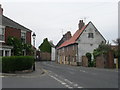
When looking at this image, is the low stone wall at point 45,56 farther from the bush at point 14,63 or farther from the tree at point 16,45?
the bush at point 14,63

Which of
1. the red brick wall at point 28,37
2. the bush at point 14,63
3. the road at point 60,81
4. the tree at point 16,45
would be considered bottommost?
the road at point 60,81

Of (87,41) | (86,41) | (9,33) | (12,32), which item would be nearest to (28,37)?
(12,32)

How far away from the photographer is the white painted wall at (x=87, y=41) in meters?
50.3

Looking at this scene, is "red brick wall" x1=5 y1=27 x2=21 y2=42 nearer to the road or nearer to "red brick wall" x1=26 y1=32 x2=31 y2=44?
"red brick wall" x1=26 y1=32 x2=31 y2=44

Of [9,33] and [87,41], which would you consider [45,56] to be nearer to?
[87,41]

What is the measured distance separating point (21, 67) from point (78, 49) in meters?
29.0

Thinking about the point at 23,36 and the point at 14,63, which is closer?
the point at 14,63

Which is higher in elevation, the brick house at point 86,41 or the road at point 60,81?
the brick house at point 86,41

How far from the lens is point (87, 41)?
2004 inches

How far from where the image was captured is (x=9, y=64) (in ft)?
68.7

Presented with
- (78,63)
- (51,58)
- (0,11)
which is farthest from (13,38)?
(51,58)

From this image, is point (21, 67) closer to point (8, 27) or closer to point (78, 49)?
point (8, 27)

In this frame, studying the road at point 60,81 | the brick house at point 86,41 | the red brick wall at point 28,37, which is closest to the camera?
the road at point 60,81

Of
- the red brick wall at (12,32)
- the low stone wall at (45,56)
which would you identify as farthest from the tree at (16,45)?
the low stone wall at (45,56)
